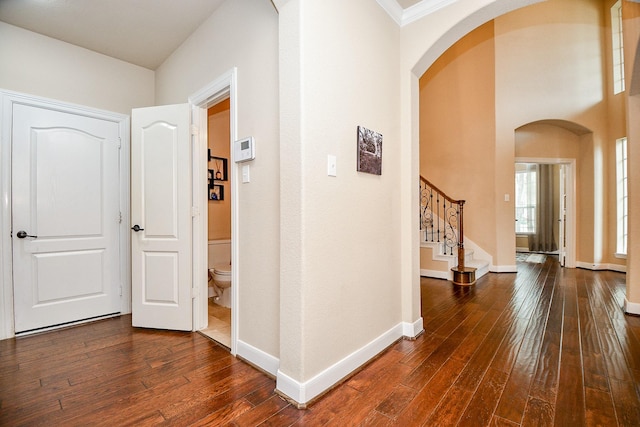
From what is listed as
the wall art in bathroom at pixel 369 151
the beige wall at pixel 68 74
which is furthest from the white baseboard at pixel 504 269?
the beige wall at pixel 68 74

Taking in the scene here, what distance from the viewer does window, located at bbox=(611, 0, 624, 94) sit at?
16.6 ft

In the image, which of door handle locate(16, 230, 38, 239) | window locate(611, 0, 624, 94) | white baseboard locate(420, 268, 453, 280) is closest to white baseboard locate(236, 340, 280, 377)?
door handle locate(16, 230, 38, 239)

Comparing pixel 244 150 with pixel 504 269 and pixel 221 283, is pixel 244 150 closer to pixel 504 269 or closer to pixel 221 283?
pixel 221 283

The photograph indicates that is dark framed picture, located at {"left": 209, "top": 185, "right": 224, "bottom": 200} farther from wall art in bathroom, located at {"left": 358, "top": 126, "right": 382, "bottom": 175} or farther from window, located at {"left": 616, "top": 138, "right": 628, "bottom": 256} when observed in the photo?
window, located at {"left": 616, "top": 138, "right": 628, "bottom": 256}

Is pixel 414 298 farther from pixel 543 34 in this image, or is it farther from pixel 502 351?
pixel 543 34

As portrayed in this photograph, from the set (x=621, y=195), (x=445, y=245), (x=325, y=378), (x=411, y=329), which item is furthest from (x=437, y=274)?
(x=621, y=195)

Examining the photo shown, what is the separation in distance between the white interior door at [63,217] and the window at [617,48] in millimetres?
7807

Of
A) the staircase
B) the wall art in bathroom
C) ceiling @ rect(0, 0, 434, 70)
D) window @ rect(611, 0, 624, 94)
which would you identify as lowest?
the staircase

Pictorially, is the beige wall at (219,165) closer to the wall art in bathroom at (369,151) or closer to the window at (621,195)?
the wall art in bathroom at (369,151)

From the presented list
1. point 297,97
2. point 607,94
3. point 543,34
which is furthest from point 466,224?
point 297,97

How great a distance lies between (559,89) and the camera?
5.23 metres

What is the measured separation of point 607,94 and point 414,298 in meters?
5.87

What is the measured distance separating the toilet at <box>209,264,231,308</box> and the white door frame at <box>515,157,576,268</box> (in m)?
5.68

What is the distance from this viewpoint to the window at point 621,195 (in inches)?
198
